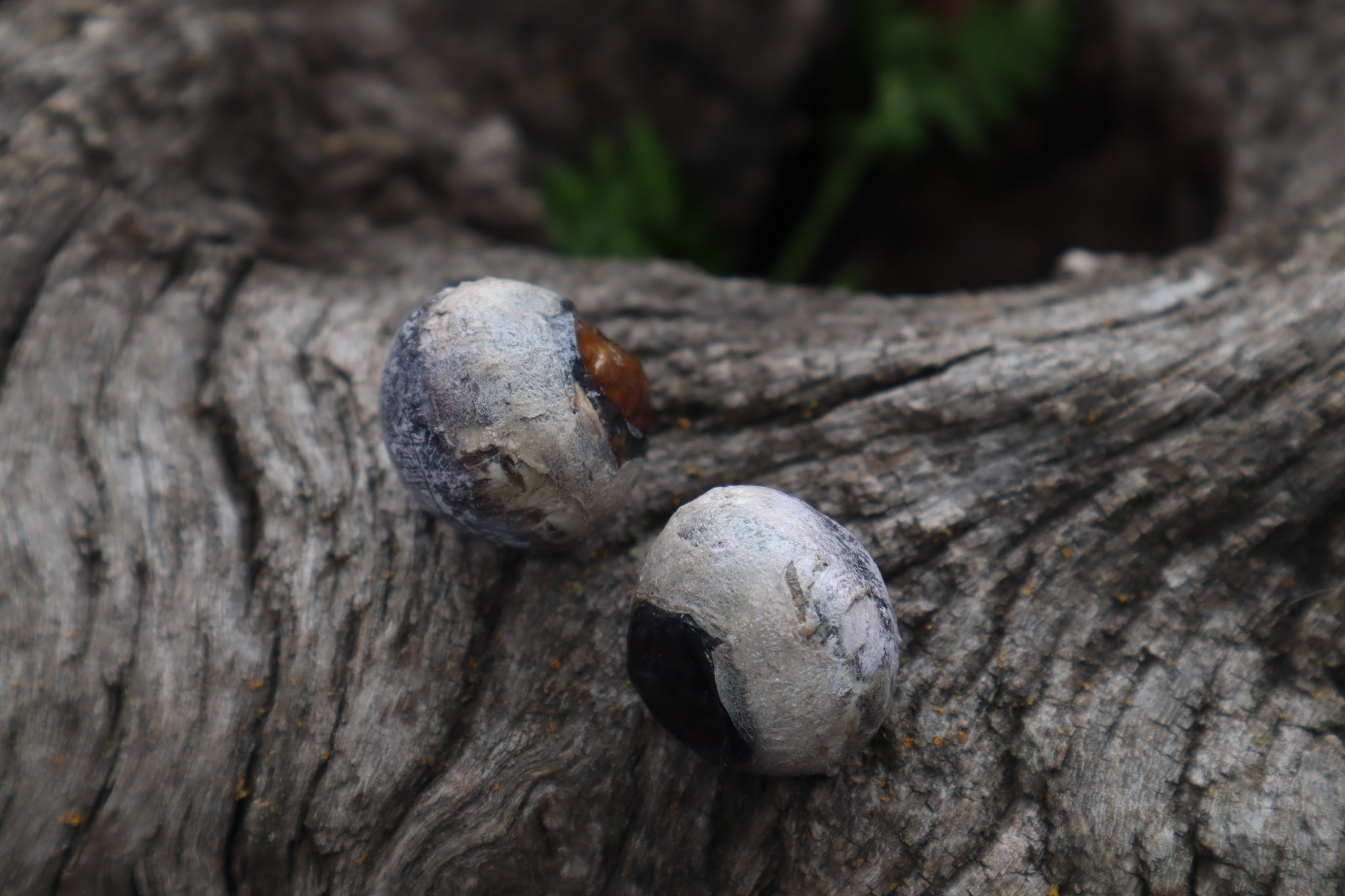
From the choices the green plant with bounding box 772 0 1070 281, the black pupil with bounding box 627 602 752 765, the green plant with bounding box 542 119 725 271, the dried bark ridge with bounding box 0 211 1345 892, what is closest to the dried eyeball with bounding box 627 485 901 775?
the black pupil with bounding box 627 602 752 765

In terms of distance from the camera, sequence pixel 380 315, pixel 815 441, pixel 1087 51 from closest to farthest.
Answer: pixel 815 441 < pixel 380 315 < pixel 1087 51

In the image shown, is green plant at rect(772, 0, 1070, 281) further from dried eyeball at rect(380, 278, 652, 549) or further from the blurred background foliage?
dried eyeball at rect(380, 278, 652, 549)

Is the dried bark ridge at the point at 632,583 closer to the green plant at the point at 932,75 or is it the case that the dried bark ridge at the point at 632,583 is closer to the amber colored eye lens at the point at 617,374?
the amber colored eye lens at the point at 617,374

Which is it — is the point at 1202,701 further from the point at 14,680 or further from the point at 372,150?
the point at 372,150

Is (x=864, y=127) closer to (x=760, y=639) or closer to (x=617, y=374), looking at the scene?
(x=617, y=374)

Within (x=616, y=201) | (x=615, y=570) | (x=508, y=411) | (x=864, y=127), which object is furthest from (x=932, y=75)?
(x=508, y=411)

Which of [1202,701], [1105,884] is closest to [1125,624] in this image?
[1202,701]
